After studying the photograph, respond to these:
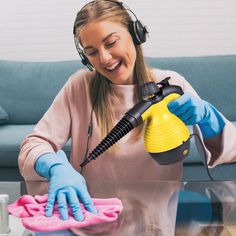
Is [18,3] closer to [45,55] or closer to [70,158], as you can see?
[45,55]

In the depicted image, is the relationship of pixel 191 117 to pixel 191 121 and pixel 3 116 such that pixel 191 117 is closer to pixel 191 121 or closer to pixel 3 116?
pixel 191 121

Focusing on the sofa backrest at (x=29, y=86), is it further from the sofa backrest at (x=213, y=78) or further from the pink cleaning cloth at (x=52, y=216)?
the pink cleaning cloth at (x=52, y=216)

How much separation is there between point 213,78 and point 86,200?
128 centimetres

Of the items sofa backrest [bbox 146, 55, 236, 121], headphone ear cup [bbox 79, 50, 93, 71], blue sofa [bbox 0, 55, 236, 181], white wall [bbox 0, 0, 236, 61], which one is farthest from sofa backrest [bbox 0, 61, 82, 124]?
headphone ear cup [bbox 79, 50, 93, 71]

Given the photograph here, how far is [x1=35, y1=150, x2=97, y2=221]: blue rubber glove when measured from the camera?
0.87 m

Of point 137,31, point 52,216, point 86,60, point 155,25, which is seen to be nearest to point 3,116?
point 155,25

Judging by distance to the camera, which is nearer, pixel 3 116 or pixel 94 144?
pixel 94 144

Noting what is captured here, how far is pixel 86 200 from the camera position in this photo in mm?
909

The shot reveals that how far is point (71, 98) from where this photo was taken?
49.6 inches

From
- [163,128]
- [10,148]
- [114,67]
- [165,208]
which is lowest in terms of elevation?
[10,148]

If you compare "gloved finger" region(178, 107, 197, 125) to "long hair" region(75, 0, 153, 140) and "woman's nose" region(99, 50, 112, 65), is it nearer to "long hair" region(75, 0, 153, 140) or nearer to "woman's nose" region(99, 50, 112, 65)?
"long hair" region(75, 0, 153, 140)

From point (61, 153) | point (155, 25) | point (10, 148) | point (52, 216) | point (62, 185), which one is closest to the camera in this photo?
point (52, 216)

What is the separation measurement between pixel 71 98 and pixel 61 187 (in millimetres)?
361

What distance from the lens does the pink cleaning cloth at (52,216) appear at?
80cm
